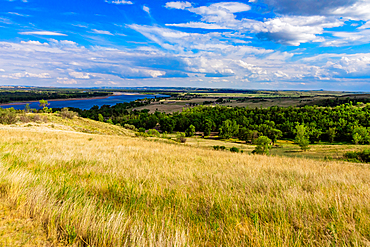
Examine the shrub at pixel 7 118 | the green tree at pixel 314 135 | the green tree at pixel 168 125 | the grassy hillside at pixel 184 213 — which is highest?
the grassy hillside at pixel 184 213

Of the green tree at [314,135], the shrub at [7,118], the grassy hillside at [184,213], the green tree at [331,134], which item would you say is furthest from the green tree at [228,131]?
the grassy hillside at [184,213]

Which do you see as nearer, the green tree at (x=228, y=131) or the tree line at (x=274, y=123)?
the tree line at (x=274, y=123)

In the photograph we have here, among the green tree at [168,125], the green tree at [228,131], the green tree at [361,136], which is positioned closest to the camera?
the green tree at [361,136]

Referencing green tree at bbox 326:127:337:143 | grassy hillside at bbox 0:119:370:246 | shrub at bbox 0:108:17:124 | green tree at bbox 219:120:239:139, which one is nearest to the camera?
grassy hillside at bbox 0:119:370:246

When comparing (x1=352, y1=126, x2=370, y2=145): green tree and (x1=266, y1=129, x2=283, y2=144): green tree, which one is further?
(x1=266, y1=129, x2=283, y2=144): green tree

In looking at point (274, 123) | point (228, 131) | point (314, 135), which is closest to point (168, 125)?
point (228, 131)

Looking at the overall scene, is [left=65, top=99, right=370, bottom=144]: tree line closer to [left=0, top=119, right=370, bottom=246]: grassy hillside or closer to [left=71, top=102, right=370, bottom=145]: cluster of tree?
[left=71, top=102, right=370, bottom=145]: cluster of tree

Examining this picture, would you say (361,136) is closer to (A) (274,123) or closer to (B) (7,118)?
(A) (274,123)

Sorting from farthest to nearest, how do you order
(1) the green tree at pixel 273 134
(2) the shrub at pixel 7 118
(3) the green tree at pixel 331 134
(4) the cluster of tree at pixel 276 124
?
1. (4) the cluster of tree at pixel 276 124
2. (3) the green tree at pixel 331 134
3. (1) the green tree at pixel 273 134
4. (2) the shrub at pixel 7 118

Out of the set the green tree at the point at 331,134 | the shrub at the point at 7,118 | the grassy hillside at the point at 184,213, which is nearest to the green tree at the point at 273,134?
the green tree at the point at 331,134

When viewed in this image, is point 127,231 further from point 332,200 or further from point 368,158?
point 368,158

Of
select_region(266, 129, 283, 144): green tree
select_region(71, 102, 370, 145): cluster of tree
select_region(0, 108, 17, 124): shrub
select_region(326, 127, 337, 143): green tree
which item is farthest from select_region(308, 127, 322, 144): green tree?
select_region(0, 108, 17, 124): shrub

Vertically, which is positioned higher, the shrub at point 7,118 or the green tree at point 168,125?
the shrub at point 7,118

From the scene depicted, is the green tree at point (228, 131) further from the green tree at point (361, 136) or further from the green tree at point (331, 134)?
the green tree at point (361, 136)
